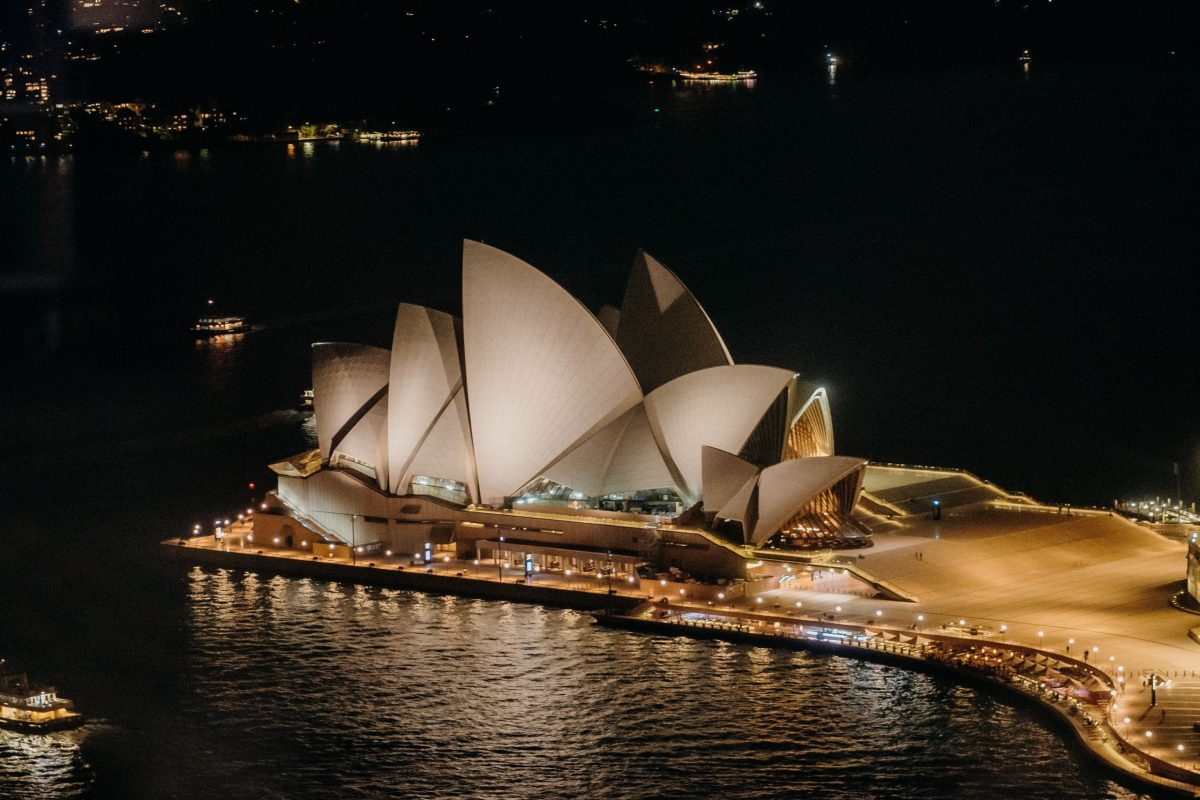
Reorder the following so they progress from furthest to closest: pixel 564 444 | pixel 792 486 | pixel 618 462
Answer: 1. pixel 564 444
2. pixel 618 462
3. pixel 792 486

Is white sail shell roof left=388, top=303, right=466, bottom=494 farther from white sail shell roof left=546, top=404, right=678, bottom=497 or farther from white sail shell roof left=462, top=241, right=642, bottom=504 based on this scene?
white sail shell roof left=546, top=404, right=678, bottom=497

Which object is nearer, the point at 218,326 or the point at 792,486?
the point at 792,486

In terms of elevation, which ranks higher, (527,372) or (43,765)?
(527,372)

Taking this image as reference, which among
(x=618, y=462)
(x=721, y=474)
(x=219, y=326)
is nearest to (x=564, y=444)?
(x=618, y=462)

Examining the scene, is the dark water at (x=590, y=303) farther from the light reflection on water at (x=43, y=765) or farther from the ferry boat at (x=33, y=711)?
the ferry boat at (x=33, y=711)

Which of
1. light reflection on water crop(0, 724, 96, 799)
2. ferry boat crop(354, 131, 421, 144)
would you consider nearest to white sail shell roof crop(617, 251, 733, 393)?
light reflection on water crop(0, 724, 96, 799)

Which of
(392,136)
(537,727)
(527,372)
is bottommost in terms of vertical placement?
(537,727)

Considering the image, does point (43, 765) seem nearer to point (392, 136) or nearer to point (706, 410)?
point (706, 410)
